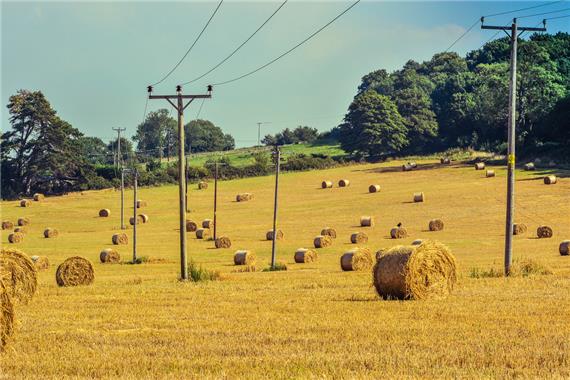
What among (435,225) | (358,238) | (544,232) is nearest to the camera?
(544,232)

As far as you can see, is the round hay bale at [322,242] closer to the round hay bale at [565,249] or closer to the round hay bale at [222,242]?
the round hay bale at [222,242]

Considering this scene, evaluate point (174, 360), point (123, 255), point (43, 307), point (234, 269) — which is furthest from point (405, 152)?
point (174, 360)

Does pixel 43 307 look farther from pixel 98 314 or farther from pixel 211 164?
pixel 211 164

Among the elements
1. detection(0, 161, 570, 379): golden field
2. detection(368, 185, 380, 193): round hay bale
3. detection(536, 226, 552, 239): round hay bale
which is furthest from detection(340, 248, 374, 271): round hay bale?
detection(368, 185, 380, 193): round hay bale

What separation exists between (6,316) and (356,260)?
26.6m

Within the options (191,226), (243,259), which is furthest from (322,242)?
(191,226)

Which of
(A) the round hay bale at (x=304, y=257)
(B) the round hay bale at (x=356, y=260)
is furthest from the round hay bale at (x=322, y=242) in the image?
(B) the round hay bale at (x=356, y=260)

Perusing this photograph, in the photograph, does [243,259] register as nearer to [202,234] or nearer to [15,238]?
[202,234]

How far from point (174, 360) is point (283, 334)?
3.19 metres

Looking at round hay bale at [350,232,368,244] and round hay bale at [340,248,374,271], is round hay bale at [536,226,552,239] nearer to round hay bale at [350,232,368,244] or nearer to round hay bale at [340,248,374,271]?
round hay bale at [350,232,368,244]

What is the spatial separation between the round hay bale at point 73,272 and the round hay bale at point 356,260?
39.0 ft

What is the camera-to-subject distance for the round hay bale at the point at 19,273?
2500 cm

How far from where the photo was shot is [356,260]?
135ft

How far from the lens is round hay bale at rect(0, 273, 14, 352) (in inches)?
613
